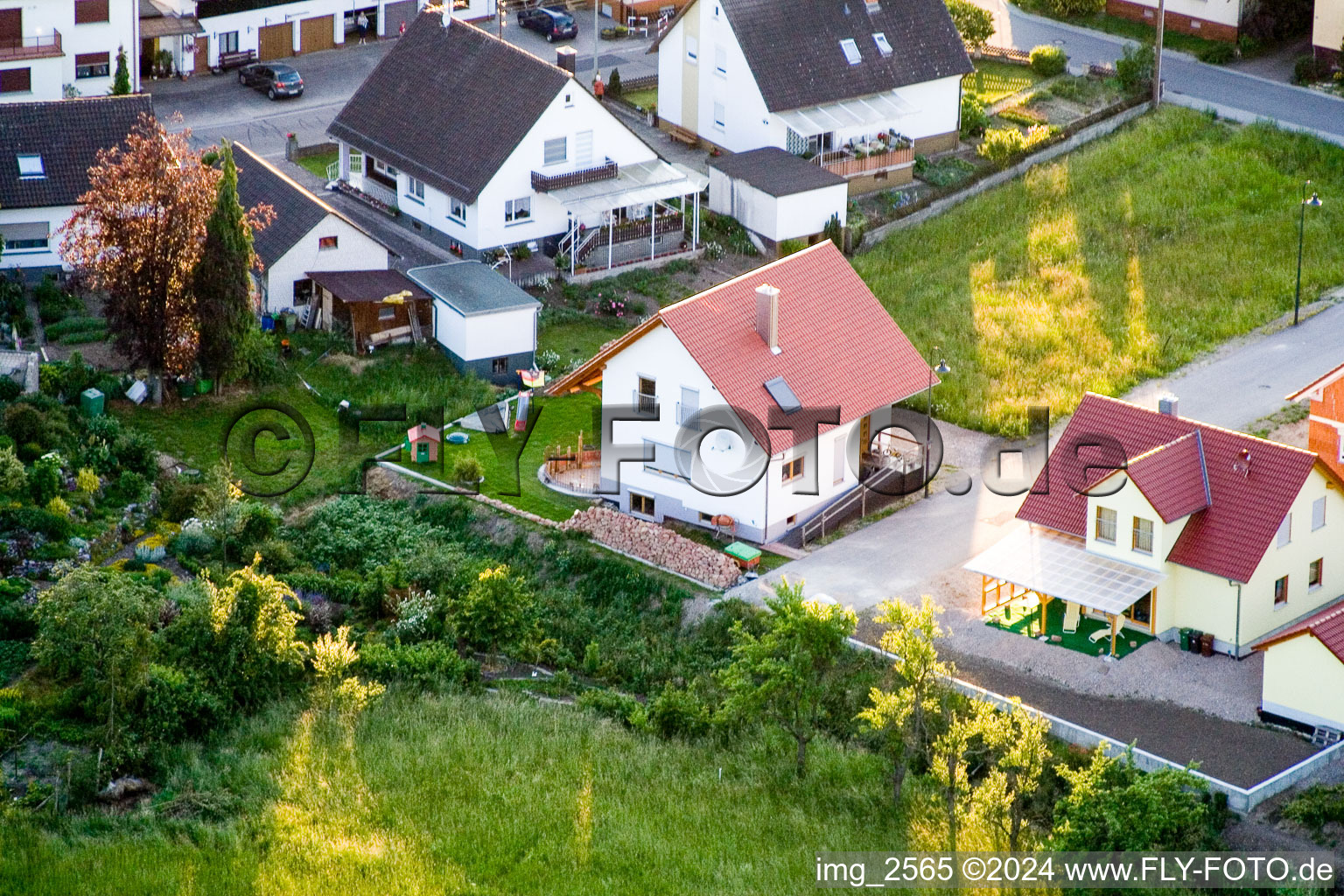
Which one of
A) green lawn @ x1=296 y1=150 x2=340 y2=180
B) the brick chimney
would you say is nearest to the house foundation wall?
green lawn @ x1=296 y1=150 x2=340 y2=180

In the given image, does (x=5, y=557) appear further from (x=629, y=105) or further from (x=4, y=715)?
(x=629, y=105)

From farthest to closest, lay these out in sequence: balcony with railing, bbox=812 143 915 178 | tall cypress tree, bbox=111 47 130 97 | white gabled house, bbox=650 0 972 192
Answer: tall cypress tree, bbox=111 47 130 97 → white gabled house, bbox=650 0 972 192 → balcony with railing, bbox=812 143 915 178

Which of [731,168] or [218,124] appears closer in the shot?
[731,168]

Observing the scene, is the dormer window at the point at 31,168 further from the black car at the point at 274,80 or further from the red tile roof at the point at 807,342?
the red tile roof at the point at 807,342

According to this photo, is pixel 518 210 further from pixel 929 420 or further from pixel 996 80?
pixel 996 80

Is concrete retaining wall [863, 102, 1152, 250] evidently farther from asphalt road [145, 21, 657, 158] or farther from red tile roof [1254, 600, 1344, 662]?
red tile roof [1254, 600, 1344, 662]

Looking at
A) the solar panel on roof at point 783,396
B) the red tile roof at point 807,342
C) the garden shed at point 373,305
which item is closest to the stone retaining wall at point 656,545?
the red tile roof at point 807,342

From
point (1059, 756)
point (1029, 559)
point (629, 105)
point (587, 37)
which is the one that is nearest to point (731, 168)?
point (629, 105)
